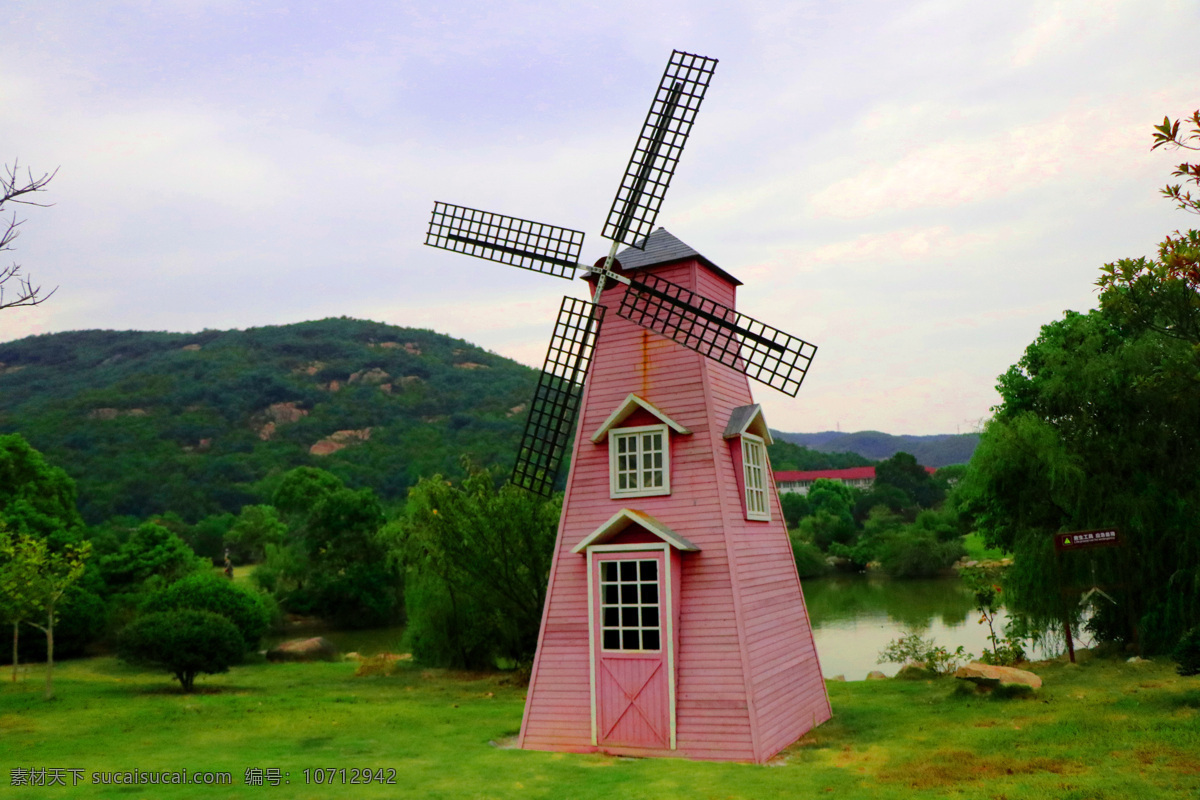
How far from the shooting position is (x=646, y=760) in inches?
384

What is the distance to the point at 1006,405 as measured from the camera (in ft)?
63.3

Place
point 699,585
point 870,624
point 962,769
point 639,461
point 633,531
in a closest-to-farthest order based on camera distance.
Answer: point 962,769
point 699,585
point 633,531
point 639,461
point 870,624

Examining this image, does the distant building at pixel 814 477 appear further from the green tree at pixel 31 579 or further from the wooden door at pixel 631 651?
the wooden door at pixel 631 651

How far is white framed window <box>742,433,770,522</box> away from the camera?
11359 millimetres

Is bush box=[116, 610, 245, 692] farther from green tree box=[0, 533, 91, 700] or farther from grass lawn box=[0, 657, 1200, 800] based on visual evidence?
green tree box=[0, 533, 91, 700]

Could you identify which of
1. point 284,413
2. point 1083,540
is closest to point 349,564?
point 1083,540

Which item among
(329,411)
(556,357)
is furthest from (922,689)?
(329,411)

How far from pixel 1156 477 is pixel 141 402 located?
7215 centimetres

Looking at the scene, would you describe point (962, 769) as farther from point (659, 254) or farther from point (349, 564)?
point (349, 564)

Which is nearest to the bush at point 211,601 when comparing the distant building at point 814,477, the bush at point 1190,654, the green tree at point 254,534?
the bush at point 1190,654

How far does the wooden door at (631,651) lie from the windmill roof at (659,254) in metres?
4.07

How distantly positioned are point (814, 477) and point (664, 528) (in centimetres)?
8966

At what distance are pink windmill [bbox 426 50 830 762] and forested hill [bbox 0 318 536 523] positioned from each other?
3625 cm

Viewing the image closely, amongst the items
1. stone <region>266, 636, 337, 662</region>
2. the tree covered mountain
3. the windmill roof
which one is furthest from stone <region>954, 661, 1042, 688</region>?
the tree covered mountain
